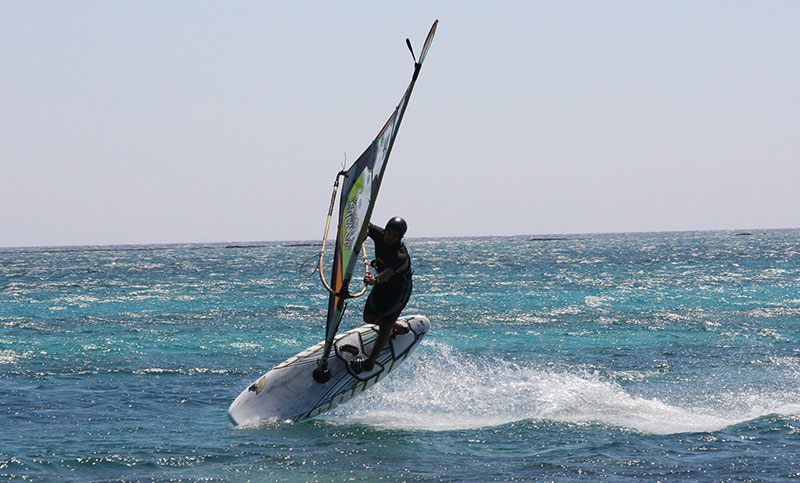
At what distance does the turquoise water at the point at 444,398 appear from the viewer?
9.48 metres

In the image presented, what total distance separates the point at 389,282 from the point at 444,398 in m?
2.71

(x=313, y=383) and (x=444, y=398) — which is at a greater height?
(x=313, y=383)

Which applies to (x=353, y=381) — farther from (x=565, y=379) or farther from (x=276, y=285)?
(x=276, y=285)

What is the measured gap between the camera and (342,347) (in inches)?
498

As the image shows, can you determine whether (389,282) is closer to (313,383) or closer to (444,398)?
(313,383)

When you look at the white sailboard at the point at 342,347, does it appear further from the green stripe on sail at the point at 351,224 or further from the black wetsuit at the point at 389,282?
the black wetsuit at the point at 389,282

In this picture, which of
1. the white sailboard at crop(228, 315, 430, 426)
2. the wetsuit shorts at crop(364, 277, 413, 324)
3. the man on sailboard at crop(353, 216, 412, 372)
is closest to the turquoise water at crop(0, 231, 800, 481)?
the white sailboard at crop(228, 315, 430, 426)

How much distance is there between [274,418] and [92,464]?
8.86 ft

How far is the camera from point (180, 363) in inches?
661

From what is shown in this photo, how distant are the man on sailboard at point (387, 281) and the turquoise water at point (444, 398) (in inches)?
45.0

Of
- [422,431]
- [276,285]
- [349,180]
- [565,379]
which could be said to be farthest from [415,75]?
[276,285]

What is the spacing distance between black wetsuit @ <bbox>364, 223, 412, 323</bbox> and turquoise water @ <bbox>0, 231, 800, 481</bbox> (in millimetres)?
1487

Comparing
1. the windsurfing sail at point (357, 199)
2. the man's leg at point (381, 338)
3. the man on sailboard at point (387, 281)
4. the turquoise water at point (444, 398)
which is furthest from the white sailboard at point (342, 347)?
the turquoise water at point (444, 398)

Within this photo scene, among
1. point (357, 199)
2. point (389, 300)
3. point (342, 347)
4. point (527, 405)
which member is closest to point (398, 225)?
point (357, 199)
